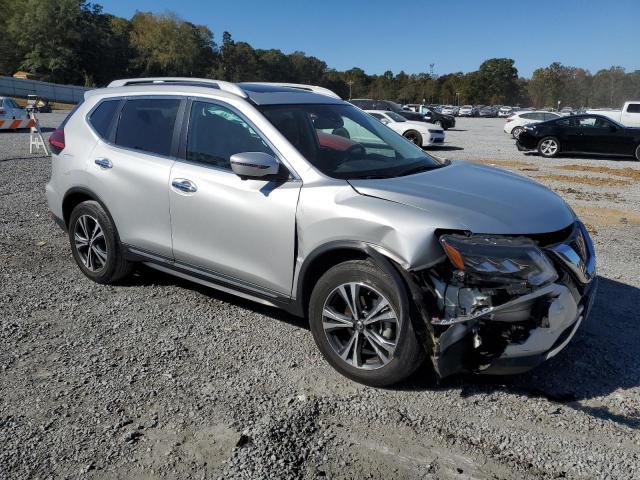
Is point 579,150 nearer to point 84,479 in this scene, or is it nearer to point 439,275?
point 439,275

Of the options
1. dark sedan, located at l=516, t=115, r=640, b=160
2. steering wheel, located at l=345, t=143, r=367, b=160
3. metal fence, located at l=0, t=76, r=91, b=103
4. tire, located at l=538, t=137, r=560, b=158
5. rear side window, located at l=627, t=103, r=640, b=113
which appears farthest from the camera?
metal fence, located at l=0, t=76, r=91, b=103

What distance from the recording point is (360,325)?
133 inches

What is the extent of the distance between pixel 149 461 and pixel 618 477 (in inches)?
90.1

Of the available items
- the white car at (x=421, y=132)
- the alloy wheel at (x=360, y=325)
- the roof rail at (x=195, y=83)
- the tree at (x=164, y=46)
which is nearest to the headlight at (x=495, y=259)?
the alloy wheel at (x=360, y=325)

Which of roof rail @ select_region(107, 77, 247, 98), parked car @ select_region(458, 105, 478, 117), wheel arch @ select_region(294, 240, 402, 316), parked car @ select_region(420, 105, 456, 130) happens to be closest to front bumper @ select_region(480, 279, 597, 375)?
wheel arch @ select_region(294, 240, 402, 316)

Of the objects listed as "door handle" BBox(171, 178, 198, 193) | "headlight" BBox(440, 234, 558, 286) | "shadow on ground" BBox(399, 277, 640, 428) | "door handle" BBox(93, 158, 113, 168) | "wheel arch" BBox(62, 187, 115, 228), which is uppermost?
"door handle" BBox(93, 158, 113, 168)

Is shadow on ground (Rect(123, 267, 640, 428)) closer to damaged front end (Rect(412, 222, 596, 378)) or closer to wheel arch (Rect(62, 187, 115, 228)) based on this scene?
damaged front end (Rect(412, 222, 596, 378))

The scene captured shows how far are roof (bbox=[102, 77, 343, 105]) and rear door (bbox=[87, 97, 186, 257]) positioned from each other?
149 millimetres

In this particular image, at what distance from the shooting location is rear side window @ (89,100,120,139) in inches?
196

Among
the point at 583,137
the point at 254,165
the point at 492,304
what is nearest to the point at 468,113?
the point at 583,137

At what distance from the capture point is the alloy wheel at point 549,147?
1817 centimetres

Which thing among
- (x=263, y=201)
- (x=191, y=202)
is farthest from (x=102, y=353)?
(x=263, y=201)

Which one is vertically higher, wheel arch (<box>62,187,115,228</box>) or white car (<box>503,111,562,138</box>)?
white car (<box>503,111,562,138</box>)

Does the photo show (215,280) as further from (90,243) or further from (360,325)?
(90,243)
